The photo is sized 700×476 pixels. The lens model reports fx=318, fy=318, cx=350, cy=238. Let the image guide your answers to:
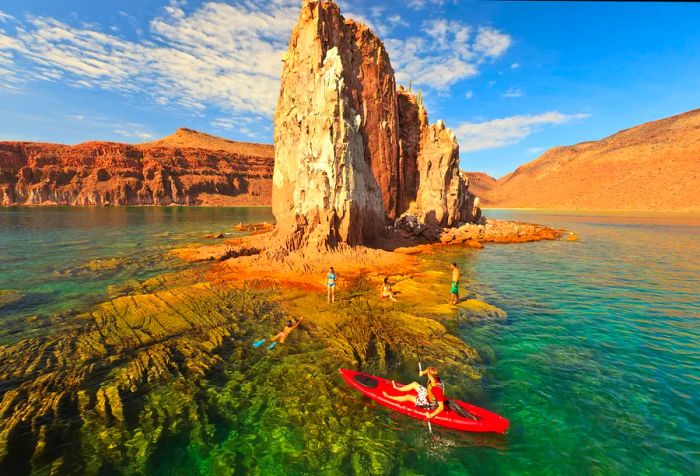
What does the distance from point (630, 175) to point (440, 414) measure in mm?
170004

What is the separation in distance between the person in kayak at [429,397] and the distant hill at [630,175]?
142 meters

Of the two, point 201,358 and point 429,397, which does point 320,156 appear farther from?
point 429,397

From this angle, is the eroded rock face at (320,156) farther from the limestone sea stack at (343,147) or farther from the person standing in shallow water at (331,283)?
the person standing in shallow water at (331,283)

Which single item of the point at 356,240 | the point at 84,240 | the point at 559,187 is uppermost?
the point at 559,187

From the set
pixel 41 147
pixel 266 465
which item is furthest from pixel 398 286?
pixel 41 147

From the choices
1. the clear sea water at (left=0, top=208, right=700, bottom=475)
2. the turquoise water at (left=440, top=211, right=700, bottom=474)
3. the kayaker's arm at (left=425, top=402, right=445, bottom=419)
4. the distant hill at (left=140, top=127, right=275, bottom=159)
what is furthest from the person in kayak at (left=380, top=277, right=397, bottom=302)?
the distant hill at (left=140, top=127, right=275, bottom=159)

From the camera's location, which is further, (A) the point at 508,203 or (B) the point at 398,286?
(A) the point at 508,203

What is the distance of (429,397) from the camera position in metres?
7.84

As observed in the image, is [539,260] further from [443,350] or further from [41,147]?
[41,147]

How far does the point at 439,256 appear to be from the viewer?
2859 cm

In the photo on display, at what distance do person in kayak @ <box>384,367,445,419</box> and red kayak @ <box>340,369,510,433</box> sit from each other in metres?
0.10

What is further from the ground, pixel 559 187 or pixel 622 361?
pixel 559 187

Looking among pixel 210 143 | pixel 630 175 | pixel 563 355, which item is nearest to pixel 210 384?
pixel 563 355

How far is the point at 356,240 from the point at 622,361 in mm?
17295
